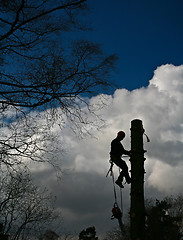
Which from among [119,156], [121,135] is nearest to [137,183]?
[119,156]

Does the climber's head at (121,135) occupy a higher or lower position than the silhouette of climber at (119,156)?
A: higher

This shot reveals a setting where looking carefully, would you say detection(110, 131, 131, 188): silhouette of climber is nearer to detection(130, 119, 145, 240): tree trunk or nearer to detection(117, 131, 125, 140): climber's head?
detection(117, 131, 125, 140): climber's head

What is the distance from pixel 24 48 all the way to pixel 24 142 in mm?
2475

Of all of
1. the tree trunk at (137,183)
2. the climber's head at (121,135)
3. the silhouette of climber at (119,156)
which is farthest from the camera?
the climber's head at (121,135)

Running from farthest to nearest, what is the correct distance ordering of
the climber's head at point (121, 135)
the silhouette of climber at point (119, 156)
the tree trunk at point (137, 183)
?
the climber's head at point (121, 135) → the silhouette of climber at point (119, 156) → the tree trunk at point (137, 183)

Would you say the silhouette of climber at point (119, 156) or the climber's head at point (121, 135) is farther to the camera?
the climber's head at point (121, 135)

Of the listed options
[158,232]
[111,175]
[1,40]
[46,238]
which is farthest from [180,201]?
[1,40]

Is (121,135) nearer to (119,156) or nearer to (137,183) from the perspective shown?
(119,156)

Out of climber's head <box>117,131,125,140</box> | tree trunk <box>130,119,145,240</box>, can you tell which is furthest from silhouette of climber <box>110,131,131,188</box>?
tree trunk <box>130,119,145,240</box>

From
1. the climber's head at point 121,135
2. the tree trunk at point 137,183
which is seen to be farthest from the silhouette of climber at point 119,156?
the tree trunk at point 137,183

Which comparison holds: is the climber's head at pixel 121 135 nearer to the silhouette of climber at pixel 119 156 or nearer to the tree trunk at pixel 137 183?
the silhouette of climber at pixel 119 156

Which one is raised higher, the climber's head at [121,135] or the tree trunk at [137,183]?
the climber's head at [121,135]

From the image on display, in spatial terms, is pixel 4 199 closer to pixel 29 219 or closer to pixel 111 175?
pixel 29 219

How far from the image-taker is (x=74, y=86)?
17.9ft
